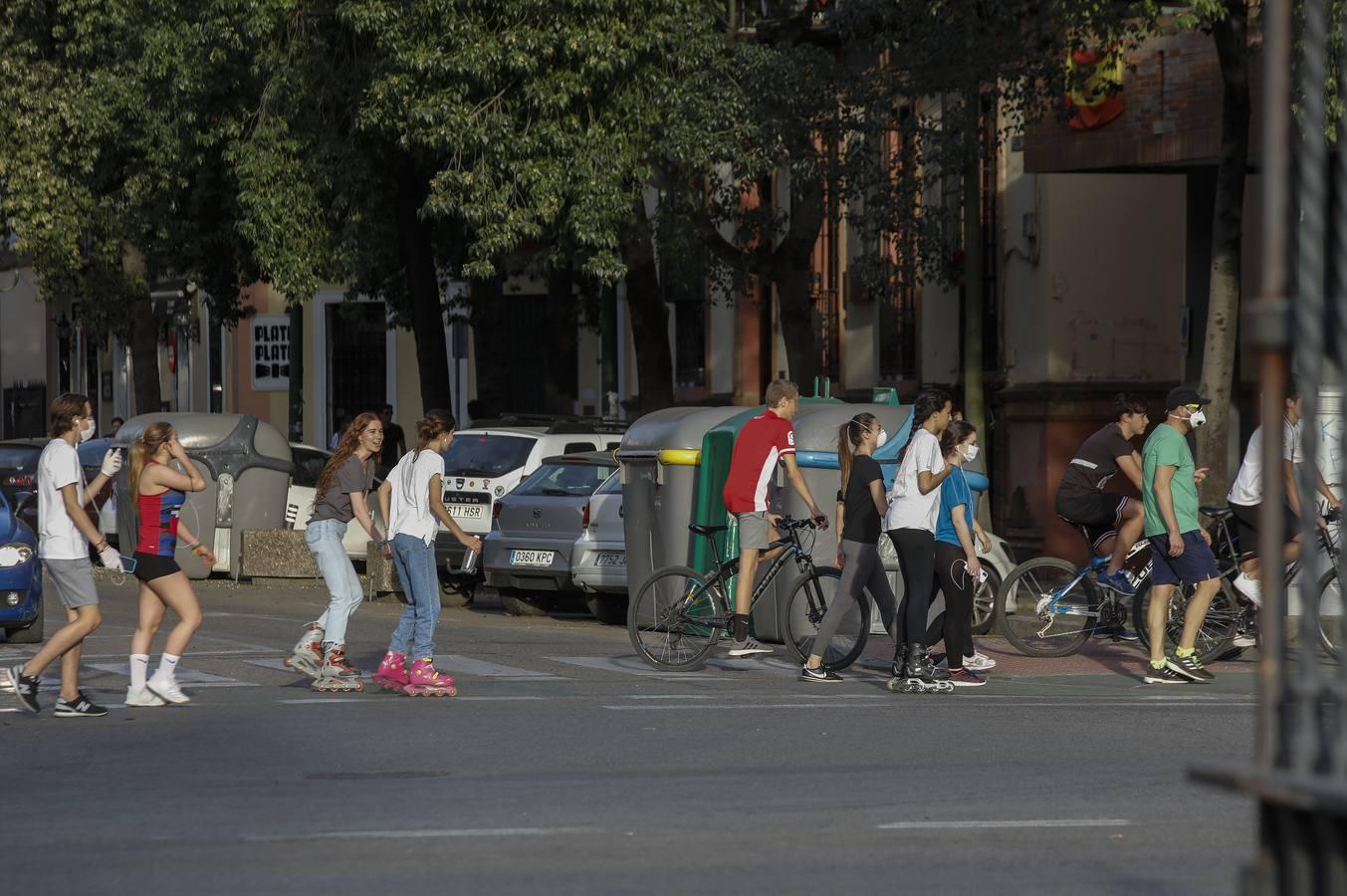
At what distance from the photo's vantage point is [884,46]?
2114 centimetres

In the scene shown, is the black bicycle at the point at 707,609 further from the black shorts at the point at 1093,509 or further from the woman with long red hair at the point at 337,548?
the black shorts at the point at 1093,509

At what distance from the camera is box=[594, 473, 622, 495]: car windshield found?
1866 cm

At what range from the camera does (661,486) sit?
16328mm

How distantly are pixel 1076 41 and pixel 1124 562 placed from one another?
6.69 m

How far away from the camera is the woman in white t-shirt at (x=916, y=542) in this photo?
12.6 m

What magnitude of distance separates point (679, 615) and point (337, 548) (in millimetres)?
2287

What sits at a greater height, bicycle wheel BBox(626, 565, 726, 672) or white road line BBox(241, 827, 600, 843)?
bicycle wheel BBox(626, 565, 726, 672)

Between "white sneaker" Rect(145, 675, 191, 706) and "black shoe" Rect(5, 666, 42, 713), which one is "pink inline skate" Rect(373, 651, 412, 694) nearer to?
"white sneaker" Rect(145, 675, 191, 706)

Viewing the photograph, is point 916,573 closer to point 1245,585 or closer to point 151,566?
point 1245,585

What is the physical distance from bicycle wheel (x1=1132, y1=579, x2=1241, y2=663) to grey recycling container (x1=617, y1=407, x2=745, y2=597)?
3.28 metres

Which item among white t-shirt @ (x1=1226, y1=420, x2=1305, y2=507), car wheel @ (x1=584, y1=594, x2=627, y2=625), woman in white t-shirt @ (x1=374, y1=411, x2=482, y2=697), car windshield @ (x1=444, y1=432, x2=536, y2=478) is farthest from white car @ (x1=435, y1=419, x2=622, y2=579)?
woman in white t-shirt @ (x1=374, y1=411, x2=482, y2=697)

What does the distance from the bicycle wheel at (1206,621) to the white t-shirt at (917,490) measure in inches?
72.8

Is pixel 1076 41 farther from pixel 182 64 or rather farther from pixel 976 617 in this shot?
pixel 182 64

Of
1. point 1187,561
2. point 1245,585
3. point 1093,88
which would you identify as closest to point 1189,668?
point 1187,561
